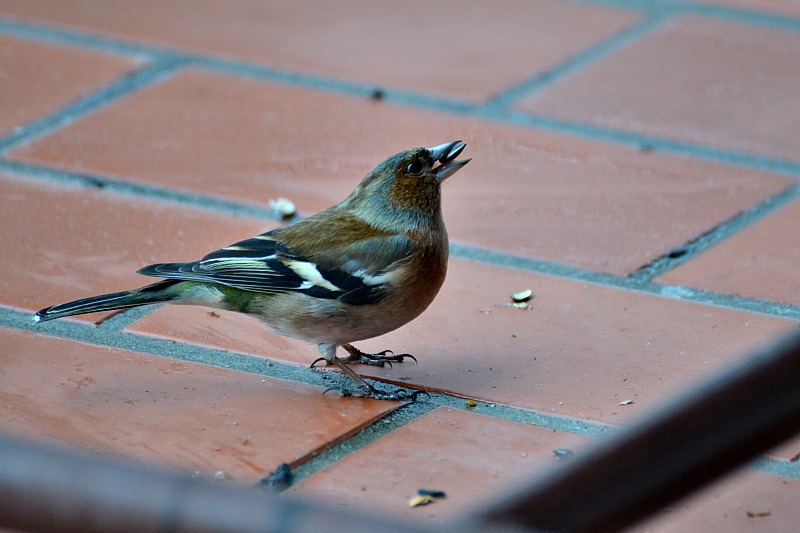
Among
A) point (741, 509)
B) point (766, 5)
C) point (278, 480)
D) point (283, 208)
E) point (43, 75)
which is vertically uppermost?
point (766, 5)

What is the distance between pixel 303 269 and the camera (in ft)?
8.84

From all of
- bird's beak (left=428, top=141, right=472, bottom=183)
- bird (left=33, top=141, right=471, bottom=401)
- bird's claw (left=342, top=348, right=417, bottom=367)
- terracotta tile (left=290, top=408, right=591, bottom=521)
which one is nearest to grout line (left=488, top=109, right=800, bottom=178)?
bird's beak (left=428, top=141, right=472, bottom=183)

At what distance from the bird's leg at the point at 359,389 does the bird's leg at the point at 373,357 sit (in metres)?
0.05

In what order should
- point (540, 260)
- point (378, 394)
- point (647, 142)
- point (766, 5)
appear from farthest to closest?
point (766, 5), point (647, 142), point (540, 260), point (378, 394)

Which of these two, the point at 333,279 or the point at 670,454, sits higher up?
the point at 333,279

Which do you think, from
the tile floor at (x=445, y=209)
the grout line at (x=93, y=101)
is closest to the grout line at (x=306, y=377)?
the tile floor at (x=445, y=209)

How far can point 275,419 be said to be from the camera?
240cm

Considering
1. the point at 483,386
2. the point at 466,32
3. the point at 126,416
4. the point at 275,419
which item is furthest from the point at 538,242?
the point at 466,32

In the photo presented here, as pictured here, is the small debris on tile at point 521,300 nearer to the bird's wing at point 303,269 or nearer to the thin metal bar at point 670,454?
the bird's wing at point 303,269

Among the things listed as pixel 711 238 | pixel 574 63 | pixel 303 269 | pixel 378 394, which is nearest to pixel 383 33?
pixel 574 63

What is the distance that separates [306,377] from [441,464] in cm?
57

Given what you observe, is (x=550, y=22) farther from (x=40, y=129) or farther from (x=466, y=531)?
(x=466, y=531)

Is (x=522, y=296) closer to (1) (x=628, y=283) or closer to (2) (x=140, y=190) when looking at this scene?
(1) (x=628, y=283)

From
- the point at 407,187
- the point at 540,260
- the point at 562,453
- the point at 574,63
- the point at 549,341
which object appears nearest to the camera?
the point at 562,453
